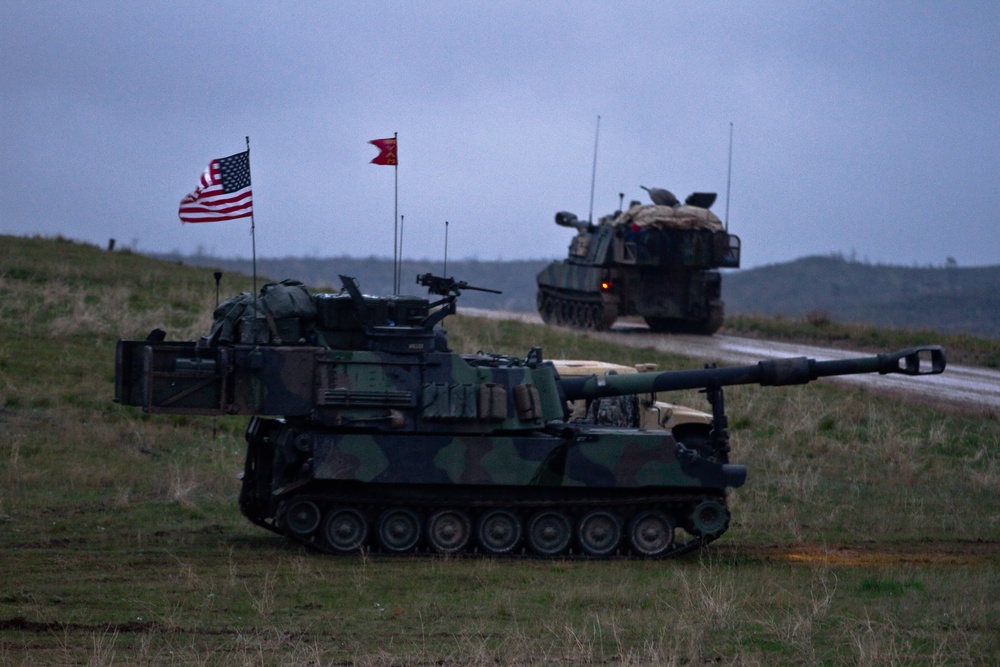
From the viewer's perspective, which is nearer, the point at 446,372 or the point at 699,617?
the point at 699,617

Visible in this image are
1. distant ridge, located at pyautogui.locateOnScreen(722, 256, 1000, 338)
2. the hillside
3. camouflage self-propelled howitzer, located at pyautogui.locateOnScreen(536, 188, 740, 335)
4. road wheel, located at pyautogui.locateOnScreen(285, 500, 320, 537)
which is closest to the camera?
road wheel, located at pyautogui.locateOnScreen(285, 500, 320, 537)

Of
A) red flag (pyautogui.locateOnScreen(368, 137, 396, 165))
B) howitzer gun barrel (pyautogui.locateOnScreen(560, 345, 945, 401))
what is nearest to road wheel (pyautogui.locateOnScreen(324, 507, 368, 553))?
howitzer gun barrel (pyautogui.locateOnScreen(560, 345, 945, 401))

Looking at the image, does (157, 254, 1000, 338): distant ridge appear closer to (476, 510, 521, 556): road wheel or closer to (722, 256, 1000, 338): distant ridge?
(722, 256, 1000, 338): distant ridge

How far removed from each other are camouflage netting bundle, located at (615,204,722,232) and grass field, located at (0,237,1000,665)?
10.3 meters

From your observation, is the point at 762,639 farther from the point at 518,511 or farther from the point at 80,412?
the point at 80,412

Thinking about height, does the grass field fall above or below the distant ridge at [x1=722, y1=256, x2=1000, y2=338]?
below

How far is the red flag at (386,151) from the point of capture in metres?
15.1

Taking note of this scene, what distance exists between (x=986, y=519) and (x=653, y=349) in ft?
41.8

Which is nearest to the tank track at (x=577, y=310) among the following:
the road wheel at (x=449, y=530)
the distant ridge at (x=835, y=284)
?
the road wheel at (x=449, y=530)

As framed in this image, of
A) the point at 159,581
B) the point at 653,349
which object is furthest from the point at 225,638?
the point at 653,349

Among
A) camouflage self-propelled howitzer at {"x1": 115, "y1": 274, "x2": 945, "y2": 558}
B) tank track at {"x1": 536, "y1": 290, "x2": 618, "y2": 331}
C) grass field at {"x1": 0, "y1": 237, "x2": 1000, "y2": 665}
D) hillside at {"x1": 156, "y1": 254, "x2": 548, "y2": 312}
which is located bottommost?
grass field at {"x1": 0, "y1": 237, "x2": 1000, "y2": 665}

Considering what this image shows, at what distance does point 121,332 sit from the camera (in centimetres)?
2516

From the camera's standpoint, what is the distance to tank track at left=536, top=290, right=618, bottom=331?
110 ft

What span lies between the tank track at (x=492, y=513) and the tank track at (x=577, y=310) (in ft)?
64.9
